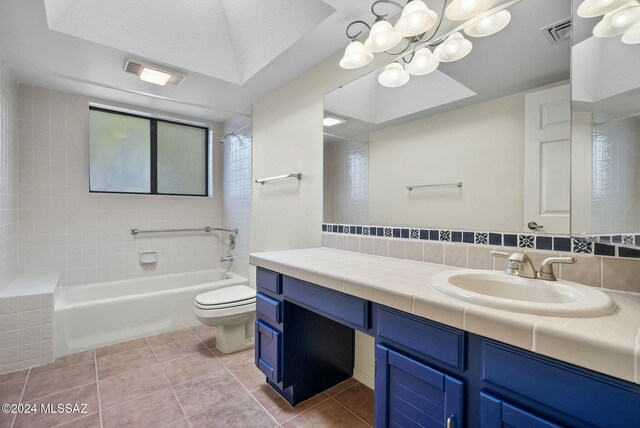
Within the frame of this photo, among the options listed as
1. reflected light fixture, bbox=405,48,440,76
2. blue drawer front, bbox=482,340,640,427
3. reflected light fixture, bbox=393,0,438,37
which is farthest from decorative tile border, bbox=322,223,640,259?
reflected light fixture, bbox=393,0,438,37

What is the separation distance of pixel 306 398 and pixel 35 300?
195cm

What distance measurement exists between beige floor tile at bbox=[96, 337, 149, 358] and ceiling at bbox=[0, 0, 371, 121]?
7.03 feet

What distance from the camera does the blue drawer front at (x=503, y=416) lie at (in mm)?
638

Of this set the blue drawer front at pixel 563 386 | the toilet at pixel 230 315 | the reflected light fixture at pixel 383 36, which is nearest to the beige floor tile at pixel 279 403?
the toilet at pixel 230 315

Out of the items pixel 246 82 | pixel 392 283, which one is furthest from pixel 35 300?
pixel 392 283

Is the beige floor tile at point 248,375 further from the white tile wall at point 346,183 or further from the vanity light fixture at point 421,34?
the vanity light fixture at point 421,34

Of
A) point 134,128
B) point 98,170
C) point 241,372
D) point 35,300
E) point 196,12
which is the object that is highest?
point 196,12

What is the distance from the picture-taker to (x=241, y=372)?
195cm

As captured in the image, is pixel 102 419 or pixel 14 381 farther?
pixel 14 381

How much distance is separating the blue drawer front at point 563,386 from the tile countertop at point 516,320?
36 millimetres

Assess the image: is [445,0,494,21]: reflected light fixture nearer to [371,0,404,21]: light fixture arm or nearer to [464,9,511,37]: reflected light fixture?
[464,9,511,37]: reflected light fixture

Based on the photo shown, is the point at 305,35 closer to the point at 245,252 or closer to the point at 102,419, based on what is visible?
the point at 245,252

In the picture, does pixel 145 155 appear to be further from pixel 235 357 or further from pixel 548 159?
pixel 548 159

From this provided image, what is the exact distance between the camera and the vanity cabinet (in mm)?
582
